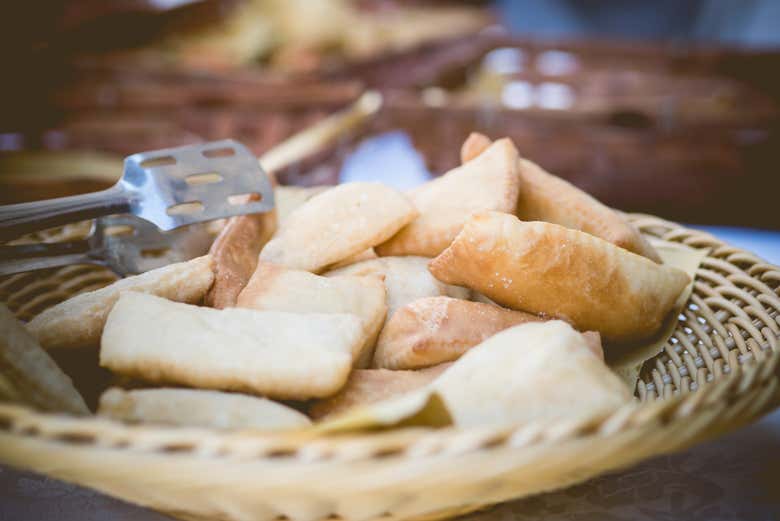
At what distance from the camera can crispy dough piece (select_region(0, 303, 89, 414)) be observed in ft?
2.56

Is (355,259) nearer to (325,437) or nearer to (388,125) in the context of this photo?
(325,437)

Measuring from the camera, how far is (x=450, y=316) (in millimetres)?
975

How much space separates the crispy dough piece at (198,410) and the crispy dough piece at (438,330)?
22 cm

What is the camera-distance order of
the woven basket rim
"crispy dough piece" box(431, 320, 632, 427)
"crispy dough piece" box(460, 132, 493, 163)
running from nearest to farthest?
the woven basket rim, "crispy dough piece" box(431, 320, 632, 427), "crispy dough piece" box(460, 132, 493, 163)

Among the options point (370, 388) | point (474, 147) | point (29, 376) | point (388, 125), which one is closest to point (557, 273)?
point (370, 388)

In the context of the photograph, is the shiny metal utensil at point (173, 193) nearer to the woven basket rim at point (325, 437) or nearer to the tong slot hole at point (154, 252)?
the tong slot hole at point (154, 252)

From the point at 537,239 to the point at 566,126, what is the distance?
1.41m

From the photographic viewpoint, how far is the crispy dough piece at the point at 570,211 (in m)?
1.16

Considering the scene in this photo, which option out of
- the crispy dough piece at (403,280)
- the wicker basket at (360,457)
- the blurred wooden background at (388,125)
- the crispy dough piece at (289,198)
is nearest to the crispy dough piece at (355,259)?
the crispy dough piece at (403,280)

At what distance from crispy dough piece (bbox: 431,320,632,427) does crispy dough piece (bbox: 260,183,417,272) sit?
0.39 meters

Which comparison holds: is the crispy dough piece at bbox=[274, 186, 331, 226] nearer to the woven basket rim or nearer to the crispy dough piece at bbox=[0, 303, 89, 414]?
the crispy dough piece at bbox=[0, 303, 89, 414]

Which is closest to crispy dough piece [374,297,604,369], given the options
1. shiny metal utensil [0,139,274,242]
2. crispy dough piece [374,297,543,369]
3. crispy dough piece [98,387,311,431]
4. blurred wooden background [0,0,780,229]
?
crispy dough piece [374,297,543,369]

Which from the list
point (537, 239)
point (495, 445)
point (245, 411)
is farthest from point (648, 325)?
point (245, 411)

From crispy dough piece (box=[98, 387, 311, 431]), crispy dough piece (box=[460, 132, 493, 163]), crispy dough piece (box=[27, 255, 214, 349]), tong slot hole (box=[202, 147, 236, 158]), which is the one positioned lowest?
crispy dough piece (box=[98, 387, 311, 431])
